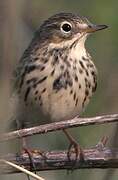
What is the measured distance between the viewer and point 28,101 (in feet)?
17.1

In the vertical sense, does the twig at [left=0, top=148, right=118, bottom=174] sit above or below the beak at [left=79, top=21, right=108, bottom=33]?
below

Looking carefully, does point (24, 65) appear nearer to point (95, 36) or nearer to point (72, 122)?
point (95, 36)

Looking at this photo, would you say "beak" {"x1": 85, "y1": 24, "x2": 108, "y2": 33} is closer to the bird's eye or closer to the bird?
the bird

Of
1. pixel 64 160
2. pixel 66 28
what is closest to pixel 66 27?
pixel 66 28

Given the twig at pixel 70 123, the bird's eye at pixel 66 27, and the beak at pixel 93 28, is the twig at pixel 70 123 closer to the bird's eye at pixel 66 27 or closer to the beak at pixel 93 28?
the beak at pixel 93 28

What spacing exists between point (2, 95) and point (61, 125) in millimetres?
484

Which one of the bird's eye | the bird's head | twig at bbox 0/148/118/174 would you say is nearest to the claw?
twig at bbox 0/148/118/174

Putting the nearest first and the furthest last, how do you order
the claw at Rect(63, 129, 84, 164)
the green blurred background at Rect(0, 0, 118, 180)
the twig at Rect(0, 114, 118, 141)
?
the green blurred background at Rect(0, 0, 118, 180)
the twig at Rect(0, 114, 118, 141)
the claw at Rect(63, 129, 84, 164)

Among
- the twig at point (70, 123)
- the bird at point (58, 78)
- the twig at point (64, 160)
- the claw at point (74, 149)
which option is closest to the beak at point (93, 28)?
the bird at point (58, 78)

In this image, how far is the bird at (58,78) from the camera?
205 inches

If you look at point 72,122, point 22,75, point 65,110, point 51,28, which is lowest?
point 72,122

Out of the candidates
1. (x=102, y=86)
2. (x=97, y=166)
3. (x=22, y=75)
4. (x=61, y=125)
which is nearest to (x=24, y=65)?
(x=22, y=75)

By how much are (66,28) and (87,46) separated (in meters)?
0.72

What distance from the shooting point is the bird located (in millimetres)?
5195
